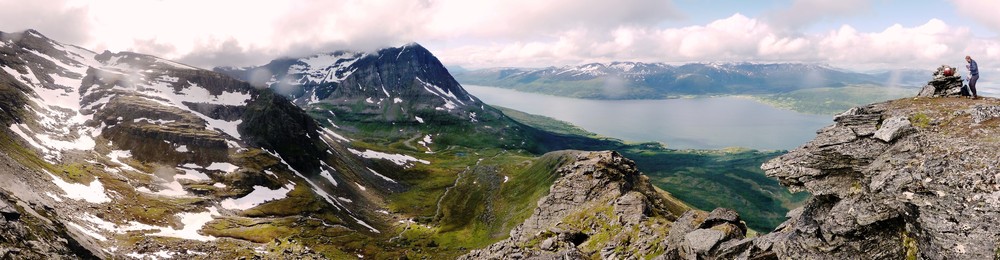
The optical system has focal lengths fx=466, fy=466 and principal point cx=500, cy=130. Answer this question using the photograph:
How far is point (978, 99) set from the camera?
25562mm

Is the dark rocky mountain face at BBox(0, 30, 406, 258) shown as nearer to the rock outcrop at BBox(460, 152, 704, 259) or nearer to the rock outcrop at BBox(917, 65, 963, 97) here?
the rock outcrop at BBox(460, 152, 704, 259)

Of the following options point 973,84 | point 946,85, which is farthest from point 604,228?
point 973,84

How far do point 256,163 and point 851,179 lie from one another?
7151 inches

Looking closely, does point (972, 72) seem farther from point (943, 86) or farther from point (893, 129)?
point (893, 129)

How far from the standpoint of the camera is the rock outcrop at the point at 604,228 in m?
37.0

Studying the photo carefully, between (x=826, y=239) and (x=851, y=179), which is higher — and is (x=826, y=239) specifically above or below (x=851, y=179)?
below

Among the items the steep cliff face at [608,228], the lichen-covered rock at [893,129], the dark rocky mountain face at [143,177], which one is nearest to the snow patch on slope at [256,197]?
the dark rocky mountain face at [143,177]

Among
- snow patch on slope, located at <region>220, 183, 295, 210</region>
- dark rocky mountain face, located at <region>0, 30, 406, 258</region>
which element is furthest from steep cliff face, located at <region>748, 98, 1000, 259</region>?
snow patch on slope, located at <region>220, 183, 295, 210</region>

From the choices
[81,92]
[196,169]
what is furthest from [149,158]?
[81,92]

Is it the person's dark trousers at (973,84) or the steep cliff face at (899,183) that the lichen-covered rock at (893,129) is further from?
the person's dark trousers at (973,84)

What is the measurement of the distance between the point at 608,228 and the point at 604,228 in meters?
1.09

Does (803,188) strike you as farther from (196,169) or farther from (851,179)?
(196,169)

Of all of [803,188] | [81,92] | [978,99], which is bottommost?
[803,188]

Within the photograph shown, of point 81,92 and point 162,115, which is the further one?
point 81,92
